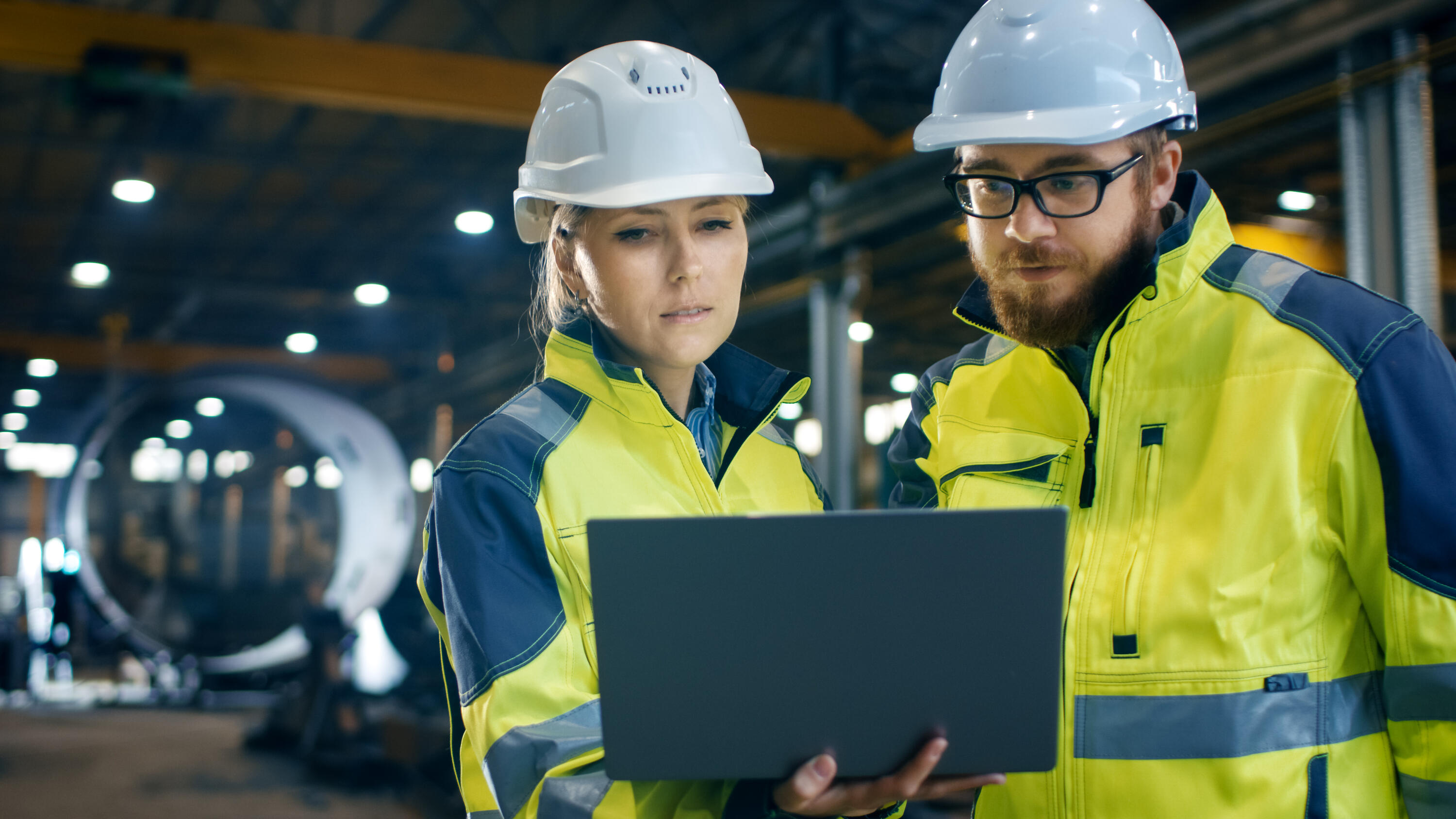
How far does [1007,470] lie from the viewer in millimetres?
1536

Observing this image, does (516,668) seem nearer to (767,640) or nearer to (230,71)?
(767,640)

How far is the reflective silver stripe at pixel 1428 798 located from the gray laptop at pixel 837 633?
1.73ft

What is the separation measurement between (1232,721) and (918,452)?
0.67m

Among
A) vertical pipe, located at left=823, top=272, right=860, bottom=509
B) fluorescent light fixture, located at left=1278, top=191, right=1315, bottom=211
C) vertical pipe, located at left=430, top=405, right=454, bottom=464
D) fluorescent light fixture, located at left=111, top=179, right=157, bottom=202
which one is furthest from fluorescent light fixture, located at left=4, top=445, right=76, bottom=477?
fluorescent light fixture, located at left=1278, top=191, right=1315, bottom=211

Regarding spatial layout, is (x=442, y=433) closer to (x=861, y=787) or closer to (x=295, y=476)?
(x=295, y=476)

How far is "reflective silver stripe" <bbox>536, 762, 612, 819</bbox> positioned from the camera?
3.84 ft

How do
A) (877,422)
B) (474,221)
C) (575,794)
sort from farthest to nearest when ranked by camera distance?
(877,422), (474,221), (575,794)

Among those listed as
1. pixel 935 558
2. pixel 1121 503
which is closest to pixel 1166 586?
pixel 1121 503

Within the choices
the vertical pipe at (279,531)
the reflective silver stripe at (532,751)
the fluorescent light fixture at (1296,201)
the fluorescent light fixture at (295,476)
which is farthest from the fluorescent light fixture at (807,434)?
the reflective silver stripe at (532,751)

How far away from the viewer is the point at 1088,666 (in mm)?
1358

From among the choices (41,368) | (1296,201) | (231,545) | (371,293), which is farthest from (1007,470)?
(41,368)

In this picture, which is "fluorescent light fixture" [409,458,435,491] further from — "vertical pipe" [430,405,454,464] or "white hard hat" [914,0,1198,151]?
"white hard hat" [914,0,1198,151]

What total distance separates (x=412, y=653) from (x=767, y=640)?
291 inches

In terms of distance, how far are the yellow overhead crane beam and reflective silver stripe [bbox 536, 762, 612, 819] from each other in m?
5.47
